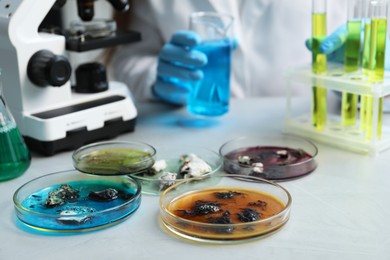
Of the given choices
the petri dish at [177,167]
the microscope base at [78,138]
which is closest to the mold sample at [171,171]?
the petri dish at [177,167]

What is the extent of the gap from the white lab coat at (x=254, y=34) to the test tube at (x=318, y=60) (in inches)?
20.9

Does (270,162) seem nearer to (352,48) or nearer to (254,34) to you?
(352,48)

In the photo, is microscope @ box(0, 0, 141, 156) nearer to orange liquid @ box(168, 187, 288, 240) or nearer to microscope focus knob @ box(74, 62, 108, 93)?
microscope focus knob @ box(74, 62, 108, 93)

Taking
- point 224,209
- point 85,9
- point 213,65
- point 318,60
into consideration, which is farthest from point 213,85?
point 224,209

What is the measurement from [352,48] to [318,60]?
96 mm

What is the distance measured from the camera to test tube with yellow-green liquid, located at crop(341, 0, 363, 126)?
4.89ft

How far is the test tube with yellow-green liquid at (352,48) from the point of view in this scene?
149 centimetres

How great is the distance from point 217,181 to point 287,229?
0.23 m

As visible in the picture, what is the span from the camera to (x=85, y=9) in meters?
1.56

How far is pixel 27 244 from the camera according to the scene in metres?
1.07

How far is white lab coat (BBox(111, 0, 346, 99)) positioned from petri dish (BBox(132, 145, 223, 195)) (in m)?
0.63

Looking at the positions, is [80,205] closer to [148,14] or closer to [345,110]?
[345,110]

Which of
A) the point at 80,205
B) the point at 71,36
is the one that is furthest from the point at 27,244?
the point at 71,36

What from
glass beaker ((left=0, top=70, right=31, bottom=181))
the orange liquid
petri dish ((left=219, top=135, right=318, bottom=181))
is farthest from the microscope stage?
the orange liquid
